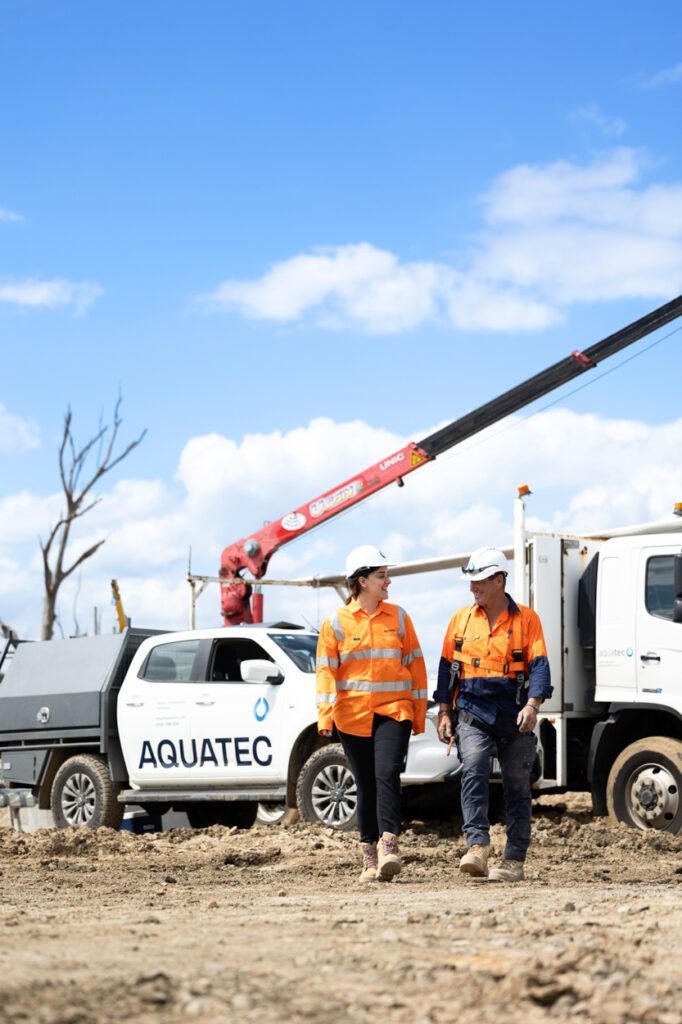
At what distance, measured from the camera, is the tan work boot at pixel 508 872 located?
27.3 ft

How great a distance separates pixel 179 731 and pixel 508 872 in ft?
17.8

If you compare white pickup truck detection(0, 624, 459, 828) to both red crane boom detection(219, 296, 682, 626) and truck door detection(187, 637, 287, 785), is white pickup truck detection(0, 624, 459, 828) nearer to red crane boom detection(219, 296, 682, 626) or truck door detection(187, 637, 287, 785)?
truck door detection(187, 637, 287, 785)

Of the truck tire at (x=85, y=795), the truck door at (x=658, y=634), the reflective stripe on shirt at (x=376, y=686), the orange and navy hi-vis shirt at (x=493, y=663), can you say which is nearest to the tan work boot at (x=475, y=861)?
the orange and navy hi-vis shirt at (x=493, y=663)

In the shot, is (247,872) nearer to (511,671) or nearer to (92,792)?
(511,671)

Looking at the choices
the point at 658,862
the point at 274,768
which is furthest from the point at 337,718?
the point at 274,768

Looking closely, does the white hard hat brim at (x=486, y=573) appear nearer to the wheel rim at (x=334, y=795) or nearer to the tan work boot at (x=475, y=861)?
Answer: the tan work boot at (x=475, y=861)

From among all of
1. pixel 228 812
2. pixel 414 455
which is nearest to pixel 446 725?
pixel 228 812

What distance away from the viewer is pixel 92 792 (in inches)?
548

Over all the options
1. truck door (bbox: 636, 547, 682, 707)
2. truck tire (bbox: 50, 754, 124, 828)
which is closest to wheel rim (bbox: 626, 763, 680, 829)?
truck door (bbox: 636, 547, 682, 707)

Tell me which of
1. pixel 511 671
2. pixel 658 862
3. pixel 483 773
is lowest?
pixel 658 862

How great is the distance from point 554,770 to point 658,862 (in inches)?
91.3

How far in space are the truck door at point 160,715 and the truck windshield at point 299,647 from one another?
35.1 inches

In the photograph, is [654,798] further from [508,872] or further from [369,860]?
[369,860]

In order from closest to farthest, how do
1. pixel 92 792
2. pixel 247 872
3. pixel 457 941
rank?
pixel 457 941, pixel 247 872, pixel 92 792
